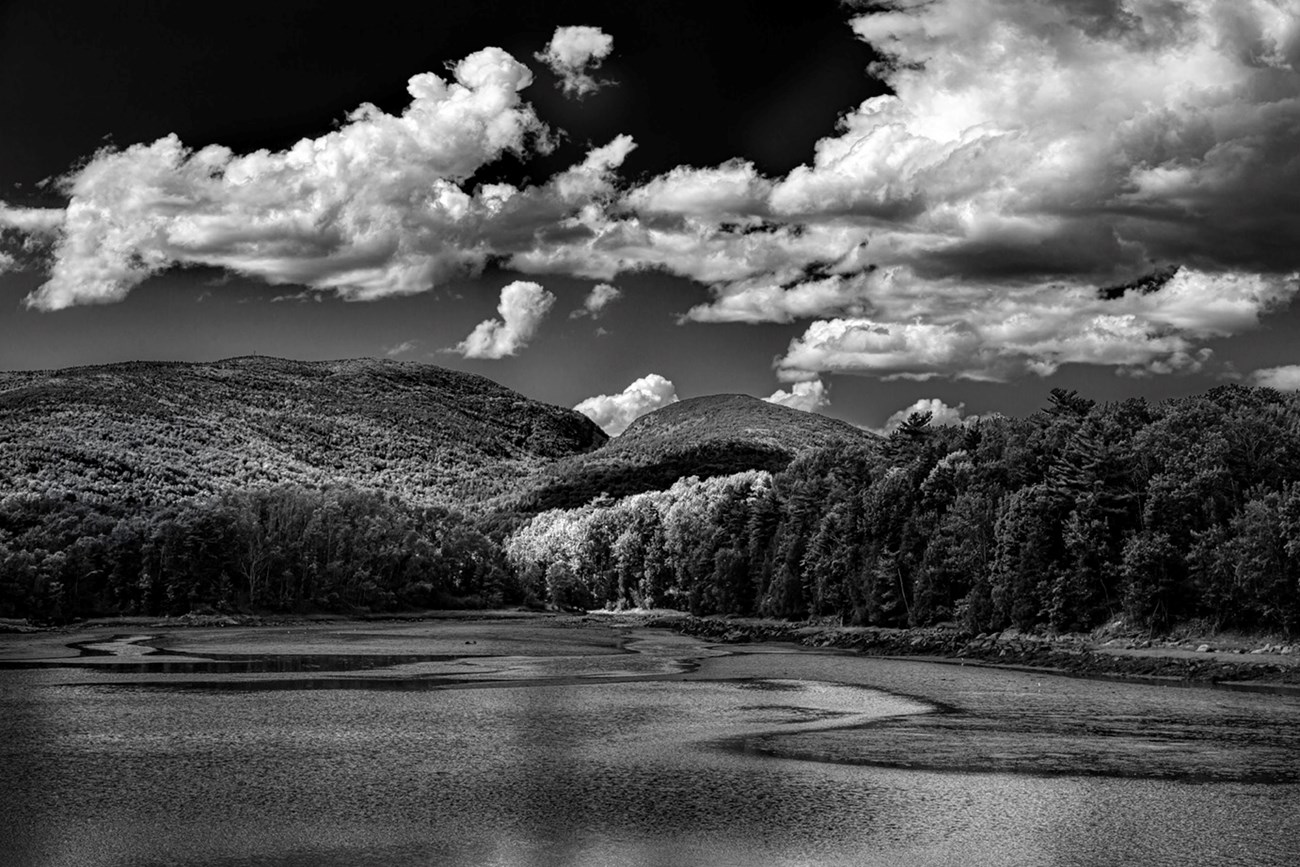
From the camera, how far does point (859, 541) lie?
107 meters

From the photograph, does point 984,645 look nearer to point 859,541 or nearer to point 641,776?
point 859,541

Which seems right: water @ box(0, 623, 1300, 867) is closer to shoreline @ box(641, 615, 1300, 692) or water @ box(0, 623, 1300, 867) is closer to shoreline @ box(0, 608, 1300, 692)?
shoreline @ box(641, 615, 1300, 692)

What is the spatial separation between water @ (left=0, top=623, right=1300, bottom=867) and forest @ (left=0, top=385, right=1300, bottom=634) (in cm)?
2282

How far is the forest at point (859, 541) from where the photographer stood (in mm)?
72562

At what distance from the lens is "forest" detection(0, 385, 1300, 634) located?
238 ft

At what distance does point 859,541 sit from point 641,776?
3129 inches

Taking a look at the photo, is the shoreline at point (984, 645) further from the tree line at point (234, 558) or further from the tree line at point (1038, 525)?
the tree line at point (234, 558)

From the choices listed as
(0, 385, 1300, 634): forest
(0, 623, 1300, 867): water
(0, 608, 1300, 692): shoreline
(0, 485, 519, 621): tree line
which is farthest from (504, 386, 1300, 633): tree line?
(0, 485, 519, 621): tree line

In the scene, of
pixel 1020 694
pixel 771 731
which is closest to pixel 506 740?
pixel 771 731

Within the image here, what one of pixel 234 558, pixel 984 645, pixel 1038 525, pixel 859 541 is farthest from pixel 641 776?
pixel 234 558

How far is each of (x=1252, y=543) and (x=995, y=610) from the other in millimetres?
23759

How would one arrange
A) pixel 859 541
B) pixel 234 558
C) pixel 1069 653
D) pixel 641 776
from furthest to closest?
pixel 234 558
pixel 859 541
pixel 1069 653
pixel 641 776

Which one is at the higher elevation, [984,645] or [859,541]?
[859,541]

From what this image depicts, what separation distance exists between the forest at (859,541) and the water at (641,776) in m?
22.8
